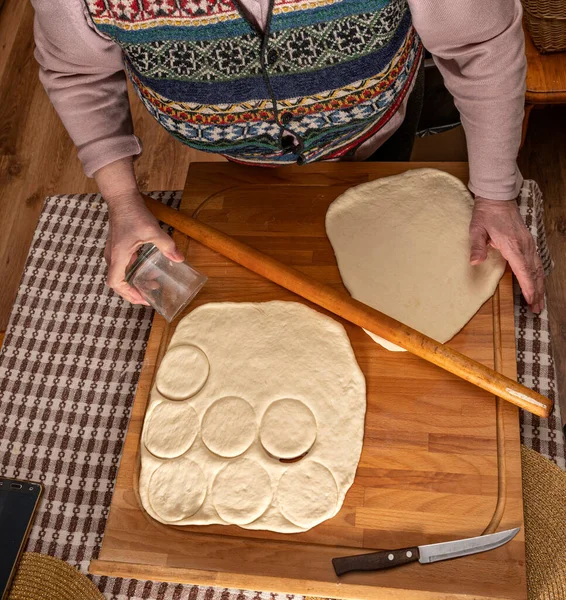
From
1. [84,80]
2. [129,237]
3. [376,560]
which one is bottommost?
[376,560]

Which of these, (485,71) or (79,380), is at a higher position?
(485,71)

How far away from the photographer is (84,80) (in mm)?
1059

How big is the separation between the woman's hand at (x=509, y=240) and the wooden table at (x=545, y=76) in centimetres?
79

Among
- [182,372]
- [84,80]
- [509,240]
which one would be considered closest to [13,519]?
[182,372]

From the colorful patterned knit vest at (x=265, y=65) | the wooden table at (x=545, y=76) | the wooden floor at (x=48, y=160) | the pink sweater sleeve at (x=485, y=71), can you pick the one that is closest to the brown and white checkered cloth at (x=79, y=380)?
the pink sweater sleeve at (x=485, y=71)

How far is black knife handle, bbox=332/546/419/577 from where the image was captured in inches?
36.6

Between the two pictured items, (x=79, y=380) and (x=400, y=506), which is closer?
(x=400, y=506)

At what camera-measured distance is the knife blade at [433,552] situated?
929 millimetres

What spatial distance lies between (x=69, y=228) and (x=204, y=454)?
687 mm

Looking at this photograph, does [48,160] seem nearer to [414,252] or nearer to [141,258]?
[141,258]

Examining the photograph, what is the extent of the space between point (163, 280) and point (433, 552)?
2.16 ft

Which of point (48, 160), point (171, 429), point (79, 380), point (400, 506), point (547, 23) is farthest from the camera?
point (48, 160)

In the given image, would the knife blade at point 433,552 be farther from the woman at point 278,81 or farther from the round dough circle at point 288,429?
the woman at point 278,81

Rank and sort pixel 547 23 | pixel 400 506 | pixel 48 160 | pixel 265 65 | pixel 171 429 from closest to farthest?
pixel 265 65 → pixel 400 506 → pixel 171 429 → pixel 547 23 → pixel 48 160
